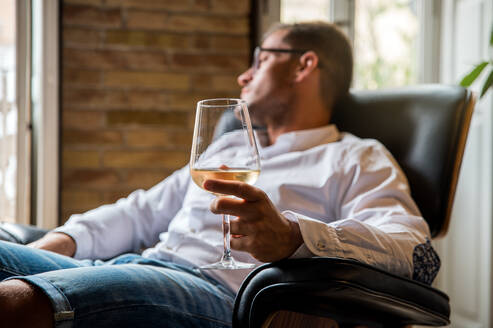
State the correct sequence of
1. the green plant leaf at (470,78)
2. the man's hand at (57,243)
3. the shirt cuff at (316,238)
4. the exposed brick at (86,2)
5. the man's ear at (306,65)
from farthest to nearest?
the exposed brick at (86,2) < the green plant leaf at (470,78) < the man's ear at (306,65) < the man's hand at (57,243) < the shirt cuff at (316,238)

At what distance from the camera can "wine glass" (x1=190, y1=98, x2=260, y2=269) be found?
814 mm

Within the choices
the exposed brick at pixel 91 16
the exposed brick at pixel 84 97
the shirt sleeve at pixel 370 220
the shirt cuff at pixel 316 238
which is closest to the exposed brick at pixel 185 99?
the exposed brick at pixel 84 97

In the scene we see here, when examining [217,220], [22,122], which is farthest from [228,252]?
[22,122]

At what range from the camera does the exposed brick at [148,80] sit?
99.2 inches

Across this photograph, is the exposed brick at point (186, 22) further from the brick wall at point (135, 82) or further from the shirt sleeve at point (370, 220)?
the shirt sleeve at point (370, 220)

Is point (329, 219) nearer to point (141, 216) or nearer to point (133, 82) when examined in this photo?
point (141, 216)

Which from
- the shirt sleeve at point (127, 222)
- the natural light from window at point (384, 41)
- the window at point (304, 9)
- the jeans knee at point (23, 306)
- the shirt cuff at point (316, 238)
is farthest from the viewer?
the natural light from window at point (384, 41)

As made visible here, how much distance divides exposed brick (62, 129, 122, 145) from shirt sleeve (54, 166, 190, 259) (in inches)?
39.9

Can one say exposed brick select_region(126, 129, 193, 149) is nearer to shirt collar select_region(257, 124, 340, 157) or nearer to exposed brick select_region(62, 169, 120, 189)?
exposed brick select_region(62, 169, 120, 189)

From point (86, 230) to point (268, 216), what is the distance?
726mm

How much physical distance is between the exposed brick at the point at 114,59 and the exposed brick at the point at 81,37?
1.3 inches

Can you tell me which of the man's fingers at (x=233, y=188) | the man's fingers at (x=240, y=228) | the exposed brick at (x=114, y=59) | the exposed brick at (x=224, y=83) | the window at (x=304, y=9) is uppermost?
the window at (x=304, y=9)

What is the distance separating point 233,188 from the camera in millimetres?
767

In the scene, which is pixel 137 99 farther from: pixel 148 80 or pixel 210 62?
pixel 210 62
